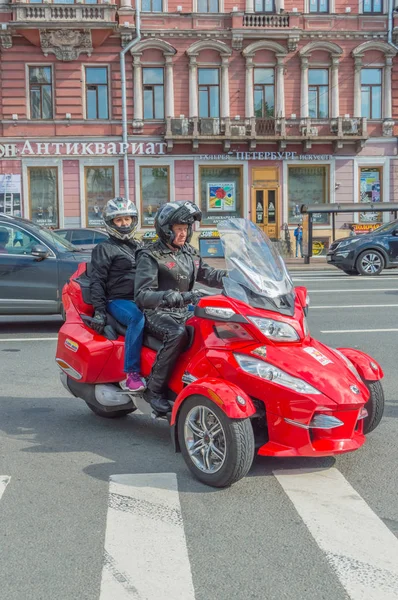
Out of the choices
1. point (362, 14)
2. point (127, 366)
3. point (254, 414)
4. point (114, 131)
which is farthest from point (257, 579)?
point (362, 14)

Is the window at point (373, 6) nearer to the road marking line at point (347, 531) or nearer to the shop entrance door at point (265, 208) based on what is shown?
the shop entrance door at point (265, 208)

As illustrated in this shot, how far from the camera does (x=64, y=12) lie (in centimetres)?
3061

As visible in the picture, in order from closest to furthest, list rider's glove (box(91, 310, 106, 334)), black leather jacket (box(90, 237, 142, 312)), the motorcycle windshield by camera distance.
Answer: the motorcycle windshield, rider's glove (box(91, 310, 106, 334)), black leather jacket (box(90, 237, 142, 312))

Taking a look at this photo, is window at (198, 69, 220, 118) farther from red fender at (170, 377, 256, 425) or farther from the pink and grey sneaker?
red fender at (170, 377, 256, 425)

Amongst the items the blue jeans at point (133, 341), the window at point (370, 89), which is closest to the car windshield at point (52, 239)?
the blue jeans at point (133, 341)

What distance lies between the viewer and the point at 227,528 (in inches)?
157

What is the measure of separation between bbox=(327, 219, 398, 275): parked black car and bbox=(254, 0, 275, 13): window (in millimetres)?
15596

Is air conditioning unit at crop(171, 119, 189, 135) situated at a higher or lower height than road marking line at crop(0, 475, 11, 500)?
higher

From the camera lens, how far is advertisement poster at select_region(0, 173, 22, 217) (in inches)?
1247

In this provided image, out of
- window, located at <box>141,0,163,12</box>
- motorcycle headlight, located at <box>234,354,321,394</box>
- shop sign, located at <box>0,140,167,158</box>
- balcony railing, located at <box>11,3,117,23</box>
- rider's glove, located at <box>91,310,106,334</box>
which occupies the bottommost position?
motorcycle headlight, located at <box>234,354,321,394</box>

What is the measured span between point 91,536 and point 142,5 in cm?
3115

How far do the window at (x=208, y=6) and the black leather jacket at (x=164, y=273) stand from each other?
29.1 meters

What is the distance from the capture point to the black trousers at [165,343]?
503 centimetres

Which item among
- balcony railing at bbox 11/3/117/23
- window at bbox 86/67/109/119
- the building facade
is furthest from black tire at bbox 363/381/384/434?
window at bbox 86/67/109/119
